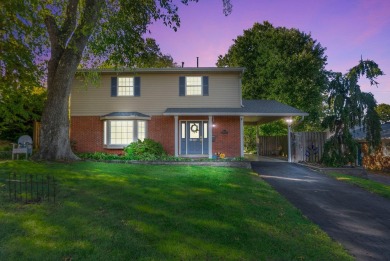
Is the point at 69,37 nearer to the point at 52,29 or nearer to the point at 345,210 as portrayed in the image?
the point at 52,29

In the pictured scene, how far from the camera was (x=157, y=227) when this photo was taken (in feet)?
15.6

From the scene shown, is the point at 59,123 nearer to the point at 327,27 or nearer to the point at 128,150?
the point at 128,150

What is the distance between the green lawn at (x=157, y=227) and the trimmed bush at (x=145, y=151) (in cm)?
708

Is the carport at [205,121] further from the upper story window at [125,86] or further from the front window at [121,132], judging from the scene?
the front window at [121,132]

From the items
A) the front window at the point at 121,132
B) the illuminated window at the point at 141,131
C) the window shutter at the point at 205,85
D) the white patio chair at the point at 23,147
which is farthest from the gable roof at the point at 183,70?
the white patio chair at the point at 23,147

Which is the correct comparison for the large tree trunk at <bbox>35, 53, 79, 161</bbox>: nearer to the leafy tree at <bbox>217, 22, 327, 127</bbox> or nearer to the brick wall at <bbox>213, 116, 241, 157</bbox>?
the brick wall at <bbox>213, 116, 241, 157</bbox>

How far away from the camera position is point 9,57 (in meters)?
13.2

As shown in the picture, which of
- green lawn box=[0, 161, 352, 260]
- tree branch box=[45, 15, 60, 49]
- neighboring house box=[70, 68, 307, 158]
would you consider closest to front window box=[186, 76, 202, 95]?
neighboring house box=[70, 68, 307, 158]

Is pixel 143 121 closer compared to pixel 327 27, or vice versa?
pixel 327 27

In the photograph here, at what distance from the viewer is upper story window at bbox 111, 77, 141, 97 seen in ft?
57.5

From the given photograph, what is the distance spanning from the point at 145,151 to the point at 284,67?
757 inches

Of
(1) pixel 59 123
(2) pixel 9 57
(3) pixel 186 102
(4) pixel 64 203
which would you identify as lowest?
(4) pixel 64 203

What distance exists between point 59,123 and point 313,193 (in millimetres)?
10854

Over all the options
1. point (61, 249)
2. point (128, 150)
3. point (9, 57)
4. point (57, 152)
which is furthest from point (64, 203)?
point (9, 57)
